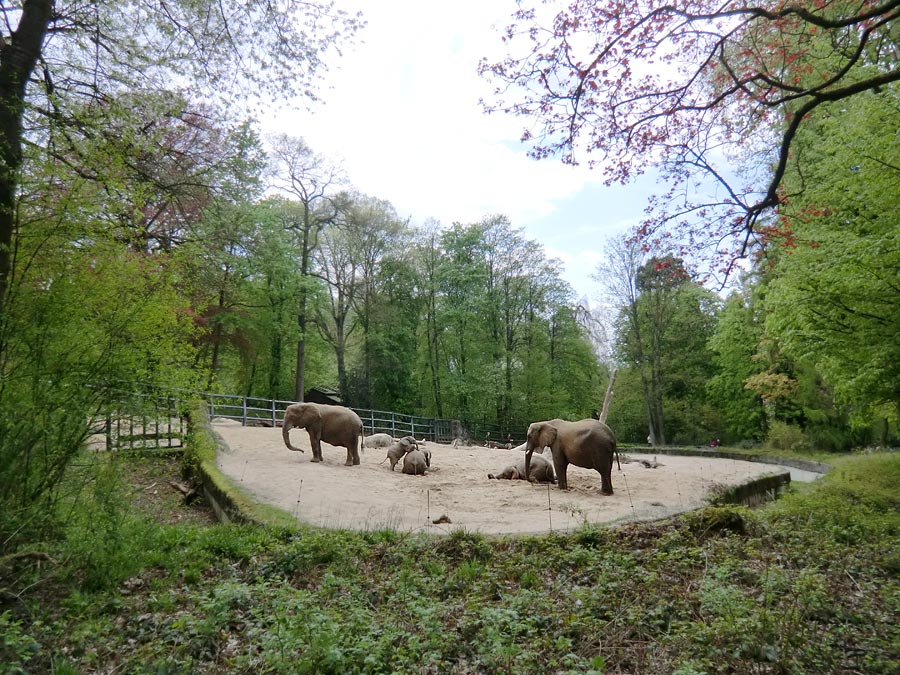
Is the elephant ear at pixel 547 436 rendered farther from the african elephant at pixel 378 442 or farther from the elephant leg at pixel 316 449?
the african elephant at pixel 378 442

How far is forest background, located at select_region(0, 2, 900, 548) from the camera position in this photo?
4.66 meters

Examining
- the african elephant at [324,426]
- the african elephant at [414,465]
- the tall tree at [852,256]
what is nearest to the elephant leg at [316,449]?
the african elephant at [324,426]

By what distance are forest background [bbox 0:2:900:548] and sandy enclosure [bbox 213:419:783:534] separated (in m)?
2.37

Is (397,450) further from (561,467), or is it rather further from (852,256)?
(852,256)

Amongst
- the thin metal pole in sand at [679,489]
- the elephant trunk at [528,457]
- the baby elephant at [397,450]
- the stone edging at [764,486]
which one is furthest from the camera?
the baby elephant at [397,450]

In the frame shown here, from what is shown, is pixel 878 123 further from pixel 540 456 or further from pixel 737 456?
pixel 737 456

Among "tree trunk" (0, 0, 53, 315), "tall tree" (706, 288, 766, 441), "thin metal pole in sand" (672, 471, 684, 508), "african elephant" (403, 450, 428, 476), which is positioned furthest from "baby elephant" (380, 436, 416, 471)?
"tall tree" (706, 288, 766, 441)

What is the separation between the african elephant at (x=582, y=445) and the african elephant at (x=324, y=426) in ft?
15.1

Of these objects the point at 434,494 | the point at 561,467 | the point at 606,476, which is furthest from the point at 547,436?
the point at 434,494

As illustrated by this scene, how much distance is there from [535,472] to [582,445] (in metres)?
2.05

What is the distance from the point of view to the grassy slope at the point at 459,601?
320 cm

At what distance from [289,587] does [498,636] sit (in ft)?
6.11

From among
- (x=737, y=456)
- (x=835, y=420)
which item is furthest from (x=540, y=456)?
(x=835, y=420)

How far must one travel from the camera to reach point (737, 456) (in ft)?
75.0
